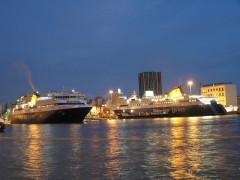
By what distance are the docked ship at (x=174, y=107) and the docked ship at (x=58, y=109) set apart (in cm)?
3759

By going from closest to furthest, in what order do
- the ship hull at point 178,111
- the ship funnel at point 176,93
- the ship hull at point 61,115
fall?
the ship hull at point 61,115 → the ship hull at point 178,111 → the ship funnel at point 176,93

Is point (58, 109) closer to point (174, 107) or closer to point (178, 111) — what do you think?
point (178, 111)

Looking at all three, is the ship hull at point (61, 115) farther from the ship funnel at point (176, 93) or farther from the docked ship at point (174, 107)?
the ship funnel at point (176, 93)

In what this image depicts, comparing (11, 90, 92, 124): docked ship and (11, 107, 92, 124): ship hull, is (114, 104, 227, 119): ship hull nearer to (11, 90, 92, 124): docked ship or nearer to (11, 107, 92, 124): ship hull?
(11, 90, 92, 124): docked ship

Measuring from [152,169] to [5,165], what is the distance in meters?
7.24

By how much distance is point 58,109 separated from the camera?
3927 inches

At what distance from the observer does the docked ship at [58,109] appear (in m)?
99.9

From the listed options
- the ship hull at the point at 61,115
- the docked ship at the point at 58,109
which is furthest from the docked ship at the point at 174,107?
the ship hull at the point at 61,115

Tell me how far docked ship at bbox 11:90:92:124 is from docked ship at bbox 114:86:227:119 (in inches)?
1480

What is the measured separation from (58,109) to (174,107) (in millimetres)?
49956

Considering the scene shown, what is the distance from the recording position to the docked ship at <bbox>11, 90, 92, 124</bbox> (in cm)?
9988

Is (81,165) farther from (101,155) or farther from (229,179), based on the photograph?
(229,179)

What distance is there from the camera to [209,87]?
651 feet

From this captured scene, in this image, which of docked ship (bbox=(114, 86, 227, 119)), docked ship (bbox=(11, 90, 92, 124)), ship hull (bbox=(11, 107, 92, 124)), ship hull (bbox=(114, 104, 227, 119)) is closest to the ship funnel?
docked ship (bbox=(114, 86, 227, 119))
